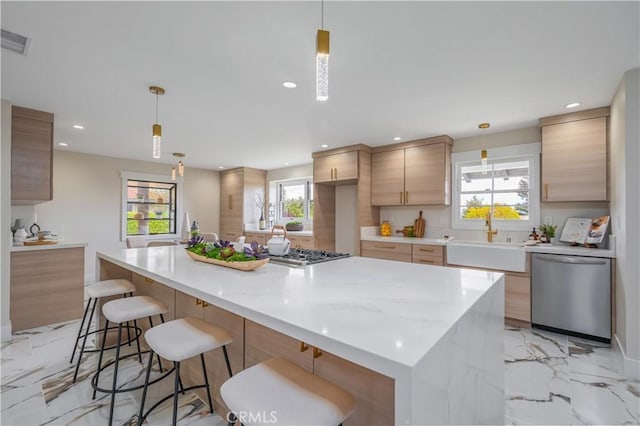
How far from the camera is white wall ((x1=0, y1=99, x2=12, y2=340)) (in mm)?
2828

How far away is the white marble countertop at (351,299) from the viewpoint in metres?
0.77

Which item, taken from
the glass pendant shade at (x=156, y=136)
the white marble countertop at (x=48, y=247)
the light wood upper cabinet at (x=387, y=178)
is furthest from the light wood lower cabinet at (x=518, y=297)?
the white marble countertop at (x=48, y=247)

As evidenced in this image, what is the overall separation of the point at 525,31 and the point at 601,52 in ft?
2.31

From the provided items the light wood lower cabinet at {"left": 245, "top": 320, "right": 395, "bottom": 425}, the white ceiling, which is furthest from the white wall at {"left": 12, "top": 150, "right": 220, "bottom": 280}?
the light wood lower cabinet at {"left": 245, "top": 320, "right": 395, "bottom": 425}

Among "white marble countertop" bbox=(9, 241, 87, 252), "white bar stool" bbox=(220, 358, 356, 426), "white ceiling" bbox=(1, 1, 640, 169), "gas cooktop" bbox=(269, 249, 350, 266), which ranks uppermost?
"white ceiling" bbox=(1, 1, 640, 169)

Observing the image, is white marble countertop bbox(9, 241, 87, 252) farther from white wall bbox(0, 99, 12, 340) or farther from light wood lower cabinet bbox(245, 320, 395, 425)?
light wood lower cabinet bbox(245, 320, 395, 425)

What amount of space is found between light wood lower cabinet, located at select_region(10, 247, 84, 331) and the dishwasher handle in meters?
5.14

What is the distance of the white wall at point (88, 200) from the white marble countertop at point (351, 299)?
4259 mm

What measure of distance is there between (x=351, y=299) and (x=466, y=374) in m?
0.46

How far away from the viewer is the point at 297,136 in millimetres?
4074

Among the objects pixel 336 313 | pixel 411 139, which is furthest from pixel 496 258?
pixel 336 313

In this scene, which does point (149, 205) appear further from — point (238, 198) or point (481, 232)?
point (481, 232)

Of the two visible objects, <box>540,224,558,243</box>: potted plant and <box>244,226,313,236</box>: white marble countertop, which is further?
<box>244,226,313,236</box>: white marble countertop

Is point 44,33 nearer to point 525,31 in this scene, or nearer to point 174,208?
point 525,31
